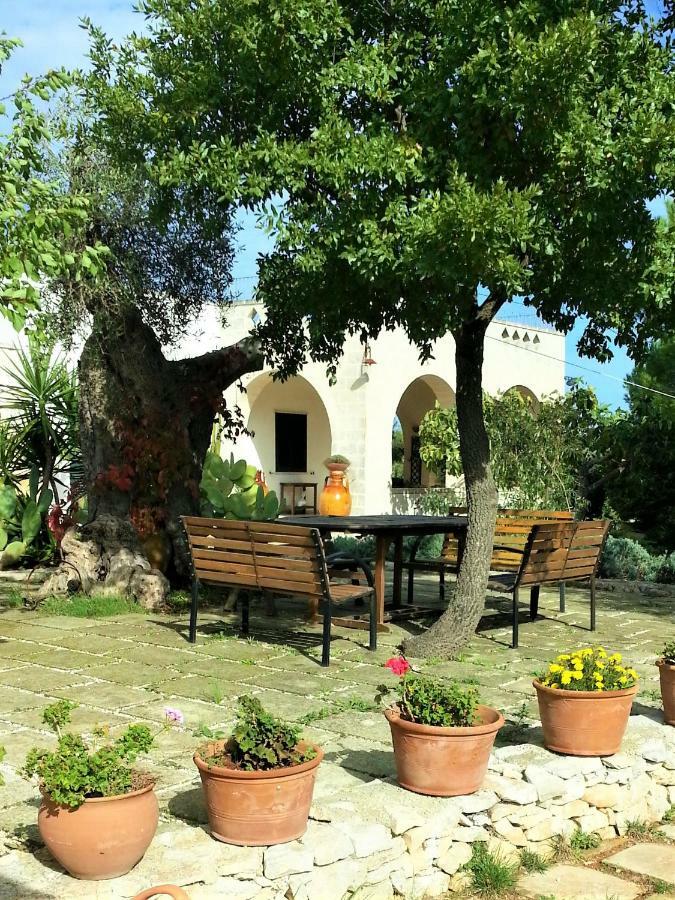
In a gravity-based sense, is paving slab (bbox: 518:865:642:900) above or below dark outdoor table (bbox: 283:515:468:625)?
below

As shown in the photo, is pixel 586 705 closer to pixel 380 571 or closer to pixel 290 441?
pixel 380 571

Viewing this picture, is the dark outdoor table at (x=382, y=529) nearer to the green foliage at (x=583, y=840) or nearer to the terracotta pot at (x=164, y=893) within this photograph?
the green foliage at (x=583, y=840)

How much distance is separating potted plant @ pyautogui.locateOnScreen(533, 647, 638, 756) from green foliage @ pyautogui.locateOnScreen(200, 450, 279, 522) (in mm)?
5890

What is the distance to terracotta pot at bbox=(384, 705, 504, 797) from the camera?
3.36 m

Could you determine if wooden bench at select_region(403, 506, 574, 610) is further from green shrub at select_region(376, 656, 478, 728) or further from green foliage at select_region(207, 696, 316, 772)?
green foliage at select_region(207, 696, 316, 772)

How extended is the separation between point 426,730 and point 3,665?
3.40 meters

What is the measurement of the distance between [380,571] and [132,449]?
112 inches

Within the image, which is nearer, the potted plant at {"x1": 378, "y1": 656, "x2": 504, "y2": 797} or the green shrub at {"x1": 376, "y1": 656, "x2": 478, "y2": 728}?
the potted plant at {"x1": 378, "y1": 656, "x2": 504, "y2": 797}

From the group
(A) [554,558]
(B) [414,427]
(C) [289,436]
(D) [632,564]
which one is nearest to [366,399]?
(C) [289,436]

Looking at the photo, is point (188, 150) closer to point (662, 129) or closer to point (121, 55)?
point (121, 55)

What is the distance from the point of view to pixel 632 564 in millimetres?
10844

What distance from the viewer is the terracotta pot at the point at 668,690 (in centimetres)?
436

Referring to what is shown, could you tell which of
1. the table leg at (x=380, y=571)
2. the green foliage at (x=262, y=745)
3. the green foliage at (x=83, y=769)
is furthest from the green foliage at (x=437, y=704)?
the table leg at (x=380, y=571)

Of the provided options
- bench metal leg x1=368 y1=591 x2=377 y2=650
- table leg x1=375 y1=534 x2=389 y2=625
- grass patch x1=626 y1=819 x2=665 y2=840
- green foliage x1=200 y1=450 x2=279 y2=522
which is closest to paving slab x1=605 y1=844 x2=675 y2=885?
grass patch x1=626 y1=819 x2=665 y2=840
